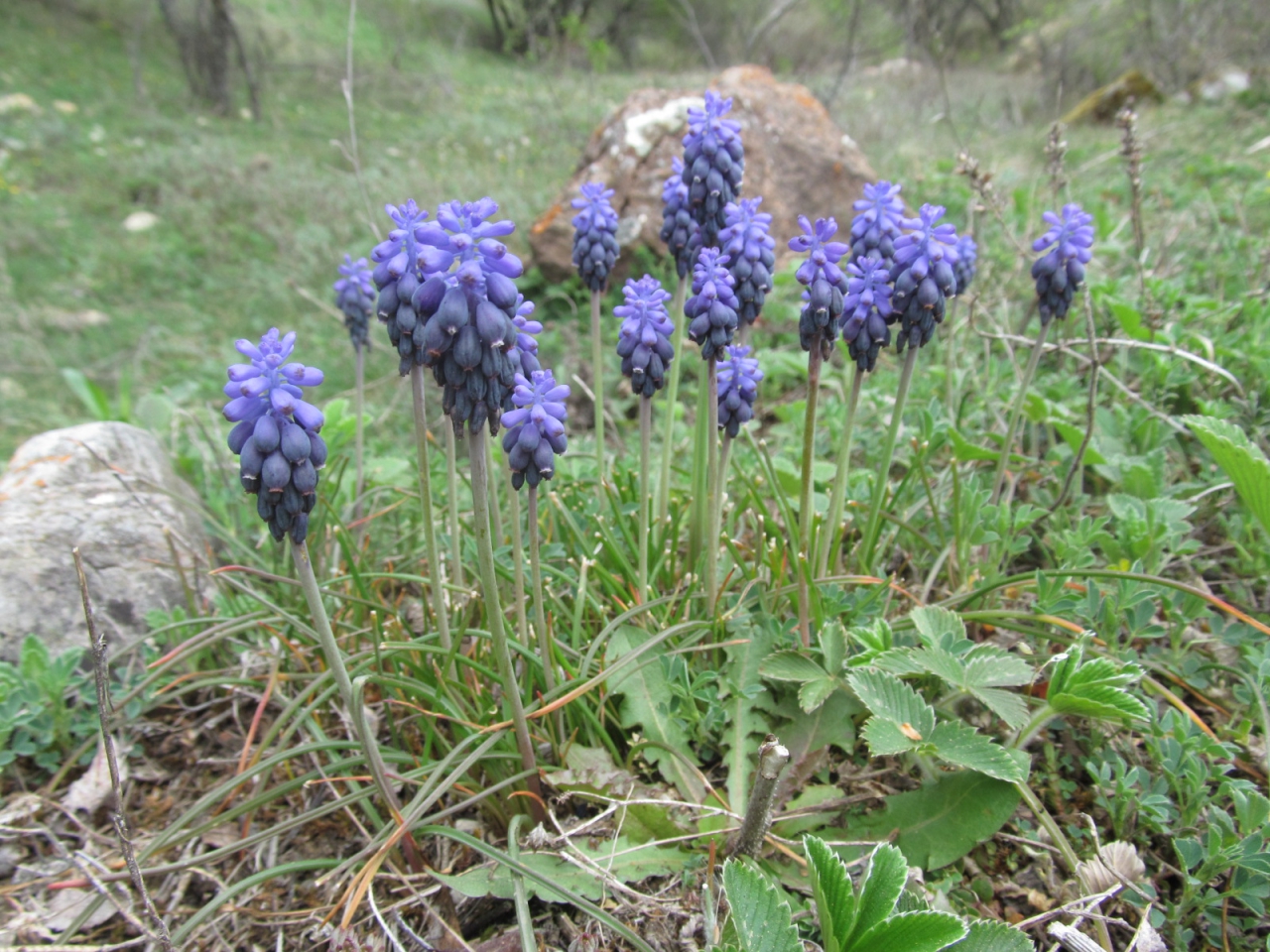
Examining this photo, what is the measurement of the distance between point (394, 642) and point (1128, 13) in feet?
56.9

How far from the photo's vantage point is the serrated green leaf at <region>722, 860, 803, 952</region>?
65.1 inches

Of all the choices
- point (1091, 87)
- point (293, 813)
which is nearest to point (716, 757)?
point (293, 813)

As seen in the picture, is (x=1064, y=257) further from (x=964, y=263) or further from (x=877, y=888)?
(x=877, y=888)

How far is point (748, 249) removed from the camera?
2244 mm

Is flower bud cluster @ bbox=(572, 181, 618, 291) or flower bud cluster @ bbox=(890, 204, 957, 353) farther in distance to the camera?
flower bud cluster @ bbox=(572, 181, 618, 291)

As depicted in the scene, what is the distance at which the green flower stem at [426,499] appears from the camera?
2008 mm

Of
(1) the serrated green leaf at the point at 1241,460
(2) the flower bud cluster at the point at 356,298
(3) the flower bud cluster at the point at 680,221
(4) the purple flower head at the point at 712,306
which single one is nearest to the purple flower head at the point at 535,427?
(4) the purple flower head at the point at 712,306

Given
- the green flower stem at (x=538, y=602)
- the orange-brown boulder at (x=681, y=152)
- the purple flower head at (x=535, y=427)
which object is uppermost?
the orange-brown boulder at (x=681, y=152)

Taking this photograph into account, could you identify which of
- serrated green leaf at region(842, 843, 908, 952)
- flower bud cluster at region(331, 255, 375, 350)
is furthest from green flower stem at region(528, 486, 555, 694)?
flower bud cluster at region(331, 255, 375, 350)

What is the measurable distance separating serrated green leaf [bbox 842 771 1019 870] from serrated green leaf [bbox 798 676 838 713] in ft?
1.15

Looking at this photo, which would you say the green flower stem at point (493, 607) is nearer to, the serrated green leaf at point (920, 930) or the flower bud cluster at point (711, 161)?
the serrated green leaf at point (920, 930)

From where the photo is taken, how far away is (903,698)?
2.10 meters

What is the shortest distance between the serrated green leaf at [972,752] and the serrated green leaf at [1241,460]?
1235 millimetres

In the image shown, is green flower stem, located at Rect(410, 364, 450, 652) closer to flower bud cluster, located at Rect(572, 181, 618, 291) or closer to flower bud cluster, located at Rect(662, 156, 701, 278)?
flower bud cluster, located at Rect(572, 181, 618, 291)
